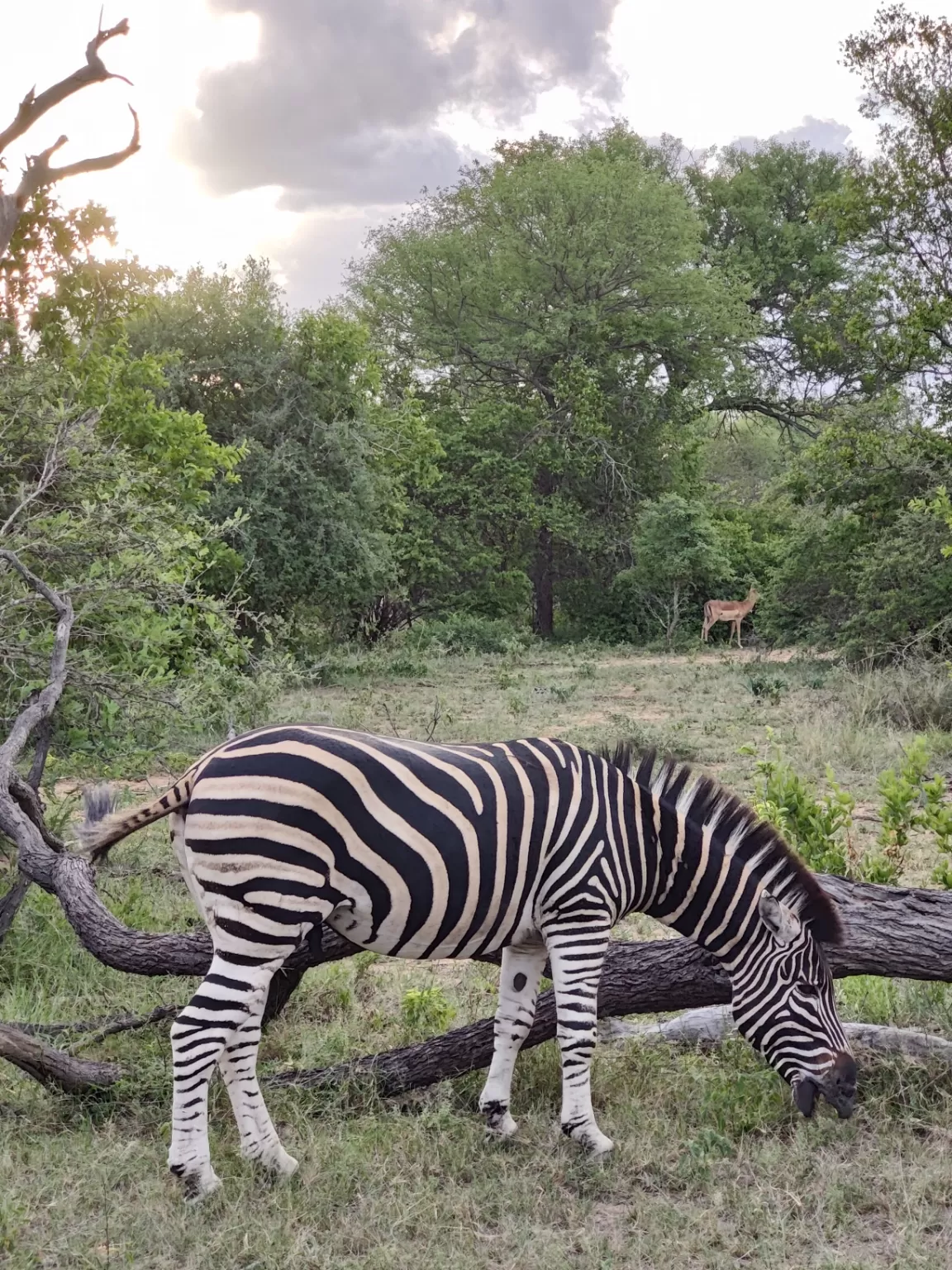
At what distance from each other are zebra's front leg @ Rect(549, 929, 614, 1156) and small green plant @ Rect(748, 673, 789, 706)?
10.5 metres

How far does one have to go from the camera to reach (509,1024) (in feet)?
12.8

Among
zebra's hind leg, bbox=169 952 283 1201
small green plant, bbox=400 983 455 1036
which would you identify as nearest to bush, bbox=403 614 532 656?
small green plant, bbox=400 983 455 1036

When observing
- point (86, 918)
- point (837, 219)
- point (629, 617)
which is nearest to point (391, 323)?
point (629, 617)

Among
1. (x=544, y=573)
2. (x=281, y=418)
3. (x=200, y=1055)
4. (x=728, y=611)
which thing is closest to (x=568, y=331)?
(x=544, y=573)

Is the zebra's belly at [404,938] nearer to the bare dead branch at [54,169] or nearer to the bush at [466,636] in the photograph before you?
the bare dead branch at [54,169]

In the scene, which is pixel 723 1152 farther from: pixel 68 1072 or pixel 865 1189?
pixel 68 1072

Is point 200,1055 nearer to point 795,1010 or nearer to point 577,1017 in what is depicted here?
point 577,1017

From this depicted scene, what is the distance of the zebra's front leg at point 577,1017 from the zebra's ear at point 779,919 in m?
0.57

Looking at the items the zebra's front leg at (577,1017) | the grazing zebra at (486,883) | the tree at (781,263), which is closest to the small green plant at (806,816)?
the grazing zebra at (486,883)

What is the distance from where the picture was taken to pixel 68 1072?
3.89 metres

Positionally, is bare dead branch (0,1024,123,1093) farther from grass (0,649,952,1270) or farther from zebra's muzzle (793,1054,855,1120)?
zebra's muzzle (793,1054,855,1120)

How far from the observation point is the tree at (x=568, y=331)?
81.5 ft

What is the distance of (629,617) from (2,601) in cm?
2131

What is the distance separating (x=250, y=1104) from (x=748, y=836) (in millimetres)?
1945
